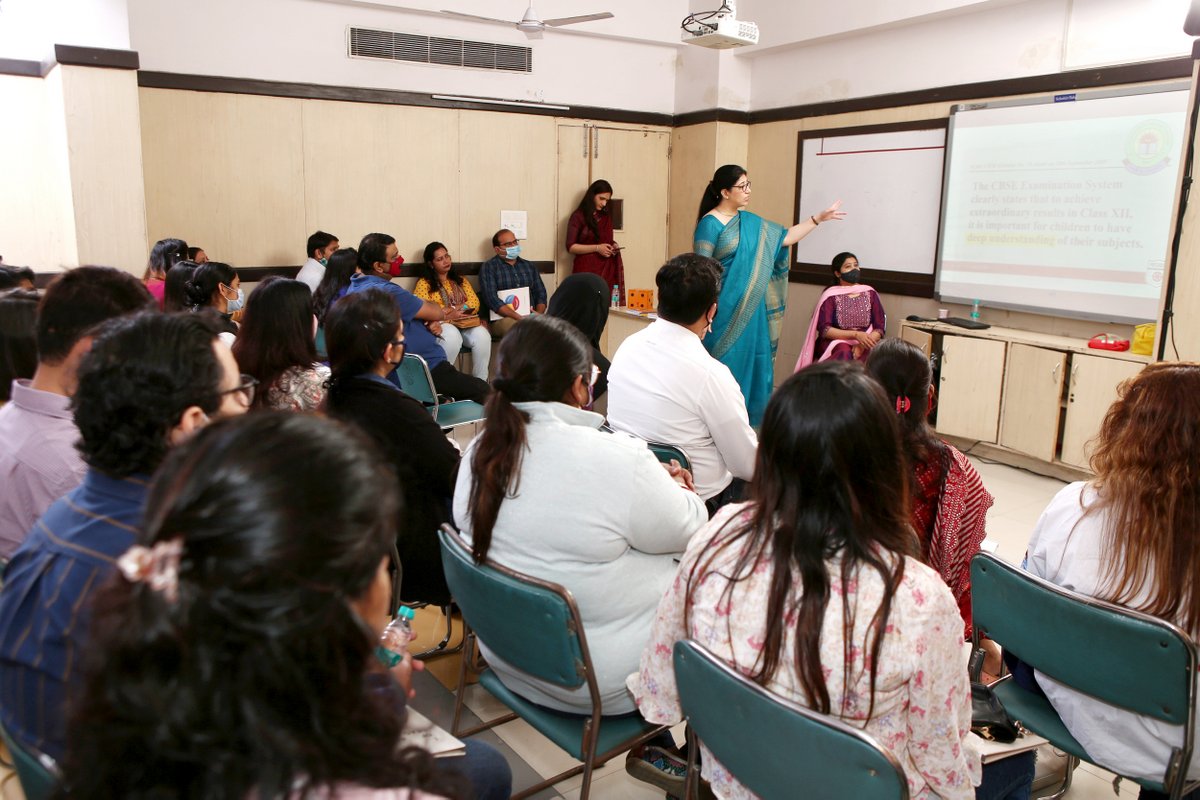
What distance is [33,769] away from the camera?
3.09 feet

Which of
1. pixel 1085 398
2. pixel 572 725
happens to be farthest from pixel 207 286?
pixel 1085 398

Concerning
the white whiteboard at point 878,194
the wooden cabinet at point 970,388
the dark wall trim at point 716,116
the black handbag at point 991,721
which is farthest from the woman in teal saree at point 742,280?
the dark wall trim at point 716,116

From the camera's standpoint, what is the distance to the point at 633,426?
2629 millimetres

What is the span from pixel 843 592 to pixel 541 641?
0.65m

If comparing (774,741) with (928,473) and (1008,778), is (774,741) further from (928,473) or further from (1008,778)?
(928,473)

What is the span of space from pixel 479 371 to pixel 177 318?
5.04m

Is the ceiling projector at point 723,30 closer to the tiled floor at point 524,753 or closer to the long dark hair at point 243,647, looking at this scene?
the tiled floor at point 524,753

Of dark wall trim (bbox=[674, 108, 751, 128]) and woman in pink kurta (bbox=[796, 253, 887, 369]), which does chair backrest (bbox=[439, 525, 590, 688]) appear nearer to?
woman in pink kurta (bbox=[796, 253, 887, 369])

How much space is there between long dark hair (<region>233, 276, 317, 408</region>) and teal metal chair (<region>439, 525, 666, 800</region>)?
1.08 m

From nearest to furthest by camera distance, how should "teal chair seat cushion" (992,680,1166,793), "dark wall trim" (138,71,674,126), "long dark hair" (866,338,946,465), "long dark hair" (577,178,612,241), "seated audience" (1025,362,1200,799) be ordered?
"seated audience" (1025,362,1200,799) → "teal chair seat cushion" (992,680,1166,793) → "long dark hair" (866,338,946,465) → "dark wall trim" (138,71,674,126) → "long dark hair" (577,178,612,241)

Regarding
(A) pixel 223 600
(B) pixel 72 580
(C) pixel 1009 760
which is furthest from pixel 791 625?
(B) pixel 72 580

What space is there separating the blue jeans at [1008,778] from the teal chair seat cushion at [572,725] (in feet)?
2.00

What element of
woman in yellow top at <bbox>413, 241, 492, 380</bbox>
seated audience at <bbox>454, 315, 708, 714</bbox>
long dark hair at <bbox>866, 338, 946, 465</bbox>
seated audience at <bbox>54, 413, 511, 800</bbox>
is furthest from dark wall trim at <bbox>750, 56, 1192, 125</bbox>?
seated audience at <bbox>54, 413, 511, 800</bbox>

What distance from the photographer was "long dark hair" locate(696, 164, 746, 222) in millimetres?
4238
